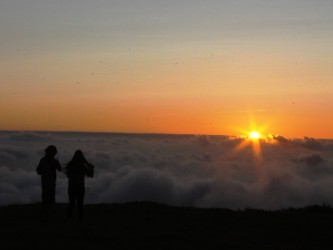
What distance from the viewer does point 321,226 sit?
60.8 feet

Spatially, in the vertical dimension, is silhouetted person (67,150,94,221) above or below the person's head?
below

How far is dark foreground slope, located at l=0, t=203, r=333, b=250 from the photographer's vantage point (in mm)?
15492

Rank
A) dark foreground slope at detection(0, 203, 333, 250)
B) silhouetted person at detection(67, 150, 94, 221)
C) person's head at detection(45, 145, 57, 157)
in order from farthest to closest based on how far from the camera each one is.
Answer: silhouetted person at detection(67, 150, 94, 221) < person's head at detection(45, 145, 57, 157) < dark foreground slope at detection(0, 203, 333, 250)

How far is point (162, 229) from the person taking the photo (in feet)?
57.1

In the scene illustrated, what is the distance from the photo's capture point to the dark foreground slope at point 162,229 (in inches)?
610

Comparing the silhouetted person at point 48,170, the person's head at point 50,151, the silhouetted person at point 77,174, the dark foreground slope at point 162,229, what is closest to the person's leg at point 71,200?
the silhouetted person at point 77,174

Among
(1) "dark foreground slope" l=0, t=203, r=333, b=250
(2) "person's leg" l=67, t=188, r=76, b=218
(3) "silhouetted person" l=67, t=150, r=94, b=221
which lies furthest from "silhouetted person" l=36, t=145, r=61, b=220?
(1) "dark foreground slope" l=0, t=203, r=333, b=250

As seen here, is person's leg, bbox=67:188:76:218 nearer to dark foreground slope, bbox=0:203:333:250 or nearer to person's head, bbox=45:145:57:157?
dark foreground slope, bbox=0:203:333:250

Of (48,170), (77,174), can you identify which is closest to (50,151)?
(48,170)

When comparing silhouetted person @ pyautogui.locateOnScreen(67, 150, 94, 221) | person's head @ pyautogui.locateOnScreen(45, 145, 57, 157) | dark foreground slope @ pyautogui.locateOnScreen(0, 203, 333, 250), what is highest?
person's head @ pyautogui.locateOnScreen(45, 145, 57, 157)

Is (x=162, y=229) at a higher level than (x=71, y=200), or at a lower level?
lower

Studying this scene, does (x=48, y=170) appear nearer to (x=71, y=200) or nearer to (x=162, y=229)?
(x=71, y=200)

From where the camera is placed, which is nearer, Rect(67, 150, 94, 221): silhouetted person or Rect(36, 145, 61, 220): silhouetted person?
Rect(36, 145, 61, 220): silhouetted person

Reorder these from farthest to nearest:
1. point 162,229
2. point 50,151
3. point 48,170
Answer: point 48,170
point 50,151
point 162,229
